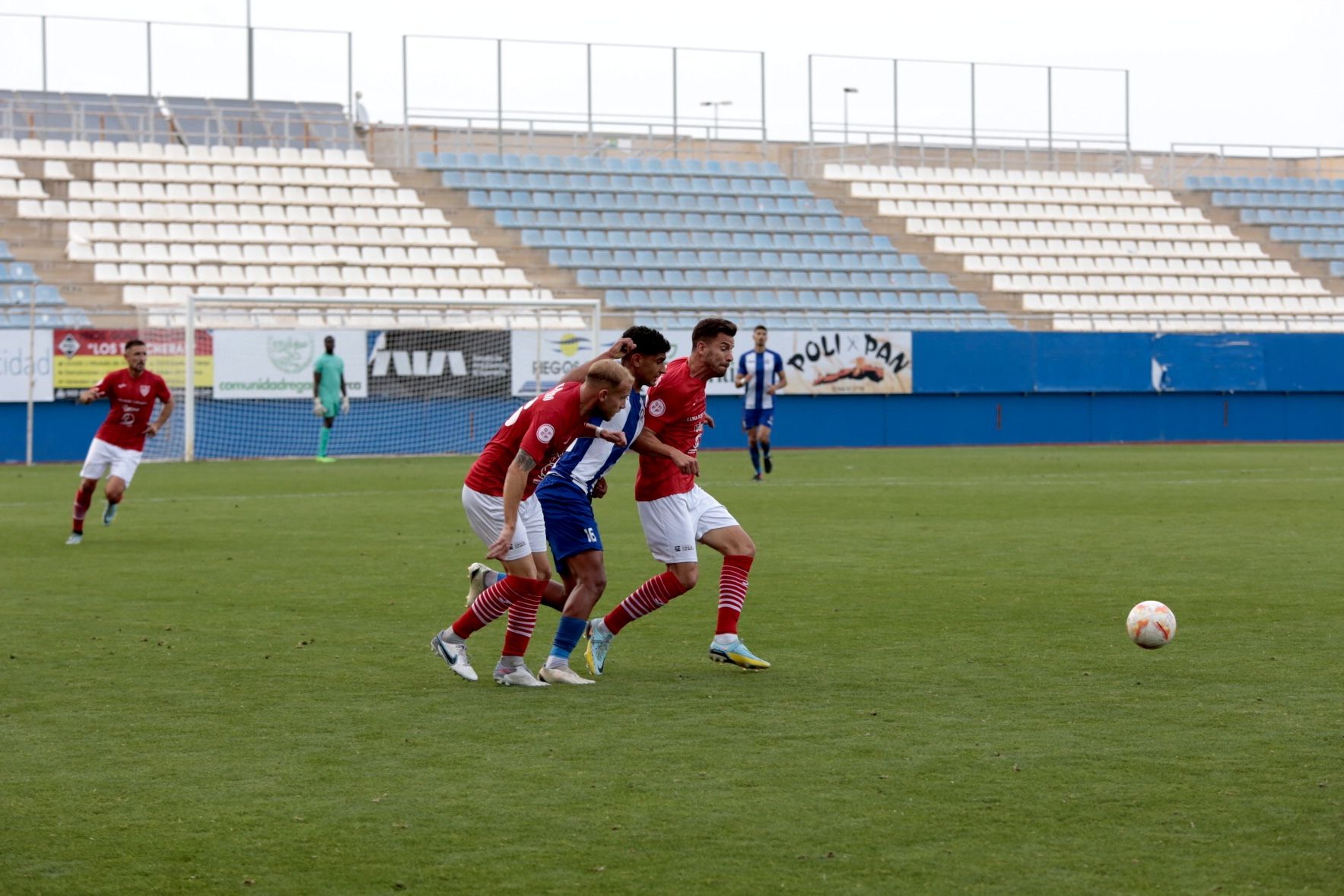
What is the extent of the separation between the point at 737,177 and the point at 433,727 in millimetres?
35189

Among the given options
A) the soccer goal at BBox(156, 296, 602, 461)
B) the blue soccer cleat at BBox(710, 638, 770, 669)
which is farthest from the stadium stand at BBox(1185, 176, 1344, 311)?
the blue soccer cleat at BBox(710, 638, 770, 669)

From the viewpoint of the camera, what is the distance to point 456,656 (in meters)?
8.17

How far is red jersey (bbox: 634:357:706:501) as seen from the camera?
28.3 feet

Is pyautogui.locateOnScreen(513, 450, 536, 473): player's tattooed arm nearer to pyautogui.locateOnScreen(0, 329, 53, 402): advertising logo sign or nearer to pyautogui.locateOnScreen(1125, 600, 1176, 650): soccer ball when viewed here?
pyautogui.locateOnScreen(1125, 600, 1176, 650): soccer ball

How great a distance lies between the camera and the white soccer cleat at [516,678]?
8.02m

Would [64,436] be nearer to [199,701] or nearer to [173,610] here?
[173,610]

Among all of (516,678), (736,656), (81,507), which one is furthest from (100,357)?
(736,656)

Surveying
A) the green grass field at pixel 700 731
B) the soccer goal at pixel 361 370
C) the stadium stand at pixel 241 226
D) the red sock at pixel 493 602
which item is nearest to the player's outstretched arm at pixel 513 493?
the red sock at pixel 493 602

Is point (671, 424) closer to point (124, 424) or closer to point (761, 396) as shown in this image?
point (124, 424)

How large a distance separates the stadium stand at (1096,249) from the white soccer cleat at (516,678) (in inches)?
1205

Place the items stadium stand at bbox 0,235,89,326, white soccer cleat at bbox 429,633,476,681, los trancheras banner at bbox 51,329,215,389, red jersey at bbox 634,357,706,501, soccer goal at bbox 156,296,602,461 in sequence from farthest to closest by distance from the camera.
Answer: soccer goal at bbox 156,296,602,461, stadium stand at bbox 0,235,89,326, los trancheras banner at bbox 51,329,215,389, red jersey at bbox 634,357,706,501, white soccer cleat at bbox 429,633,476,681

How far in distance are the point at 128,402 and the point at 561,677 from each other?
29.4 ft

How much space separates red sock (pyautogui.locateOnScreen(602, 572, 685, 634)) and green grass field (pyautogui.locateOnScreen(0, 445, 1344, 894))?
26 cm

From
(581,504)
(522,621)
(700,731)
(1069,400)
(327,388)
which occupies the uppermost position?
(327,388)
